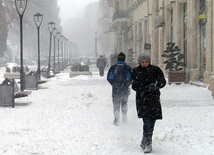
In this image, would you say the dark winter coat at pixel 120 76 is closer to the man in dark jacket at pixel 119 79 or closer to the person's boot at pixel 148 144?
the man in dark jacket at pixel 119 79

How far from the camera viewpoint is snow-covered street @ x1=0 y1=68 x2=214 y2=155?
7.23m

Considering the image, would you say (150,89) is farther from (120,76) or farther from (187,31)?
(187,31)

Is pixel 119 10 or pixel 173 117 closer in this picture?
pixel 173 117

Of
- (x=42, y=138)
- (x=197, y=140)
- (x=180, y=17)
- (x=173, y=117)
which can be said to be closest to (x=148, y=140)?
(x=197, y=140)

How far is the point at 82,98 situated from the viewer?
15.4 meters

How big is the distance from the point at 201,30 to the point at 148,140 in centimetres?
1466

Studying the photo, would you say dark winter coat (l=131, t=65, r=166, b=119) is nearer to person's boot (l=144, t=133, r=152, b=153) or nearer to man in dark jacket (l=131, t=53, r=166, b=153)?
man in dark jacket (l=131, t=53, r=166, b=153)

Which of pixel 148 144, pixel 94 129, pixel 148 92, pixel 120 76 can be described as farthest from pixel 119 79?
pixel 148 144

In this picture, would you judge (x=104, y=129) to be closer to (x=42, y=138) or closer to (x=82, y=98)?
(x=42, y=138)

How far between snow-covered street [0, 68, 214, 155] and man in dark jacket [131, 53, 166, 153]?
0.37 meters

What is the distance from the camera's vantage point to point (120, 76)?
948 cm

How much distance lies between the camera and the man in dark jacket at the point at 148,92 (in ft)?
22.8

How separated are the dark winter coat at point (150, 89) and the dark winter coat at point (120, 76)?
94.5 inches

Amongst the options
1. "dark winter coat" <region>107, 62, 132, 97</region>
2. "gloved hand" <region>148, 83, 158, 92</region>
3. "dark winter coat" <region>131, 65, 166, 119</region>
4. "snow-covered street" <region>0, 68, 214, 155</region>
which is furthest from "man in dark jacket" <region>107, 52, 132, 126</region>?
"gloved hand" <region>148, 83, 158, 92</region>
